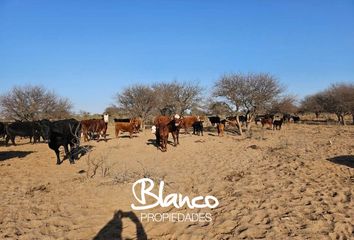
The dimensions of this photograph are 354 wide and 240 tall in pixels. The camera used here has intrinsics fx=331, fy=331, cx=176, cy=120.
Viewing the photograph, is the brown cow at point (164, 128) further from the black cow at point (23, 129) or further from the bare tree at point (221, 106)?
the bare tree at point (221, 106)

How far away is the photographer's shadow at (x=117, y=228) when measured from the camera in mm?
5902

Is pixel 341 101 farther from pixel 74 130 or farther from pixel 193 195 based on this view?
pixel 193 195

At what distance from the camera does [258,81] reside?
28469mm

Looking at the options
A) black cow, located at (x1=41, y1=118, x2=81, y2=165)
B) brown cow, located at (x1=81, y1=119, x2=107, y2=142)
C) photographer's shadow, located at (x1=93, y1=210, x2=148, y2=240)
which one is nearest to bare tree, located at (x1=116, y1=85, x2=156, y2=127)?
brown cow, located at (x1=81, y1=119, x2=107, y2=142)

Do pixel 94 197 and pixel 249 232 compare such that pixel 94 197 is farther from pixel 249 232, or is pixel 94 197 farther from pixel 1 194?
pixel 249 232

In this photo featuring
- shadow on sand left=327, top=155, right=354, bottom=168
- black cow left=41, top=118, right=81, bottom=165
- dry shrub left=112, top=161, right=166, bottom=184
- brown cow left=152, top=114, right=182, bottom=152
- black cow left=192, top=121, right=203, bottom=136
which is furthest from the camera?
black cow left=192, top=121, right=203, bottom=136

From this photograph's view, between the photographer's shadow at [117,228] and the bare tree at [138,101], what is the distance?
105 ft

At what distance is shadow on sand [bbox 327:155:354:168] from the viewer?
1098 cm

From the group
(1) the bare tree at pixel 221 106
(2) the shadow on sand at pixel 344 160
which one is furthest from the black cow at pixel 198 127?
(2) the shadow on sand at pixel 344 160

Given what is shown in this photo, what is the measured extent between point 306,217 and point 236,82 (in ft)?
75.7

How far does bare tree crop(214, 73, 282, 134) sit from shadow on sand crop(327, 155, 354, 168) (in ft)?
50.7

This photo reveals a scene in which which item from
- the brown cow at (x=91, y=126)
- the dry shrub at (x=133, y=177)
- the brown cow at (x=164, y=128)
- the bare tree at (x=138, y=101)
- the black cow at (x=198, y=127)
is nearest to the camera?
the dry shrub at (x=133, y=177)


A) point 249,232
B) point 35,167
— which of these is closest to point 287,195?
point 249,232

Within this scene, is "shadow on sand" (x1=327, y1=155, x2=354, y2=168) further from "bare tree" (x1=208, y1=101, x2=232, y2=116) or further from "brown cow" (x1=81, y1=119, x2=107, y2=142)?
"bare tree" (x1=208, y1=101, x2=232, y2=116)
